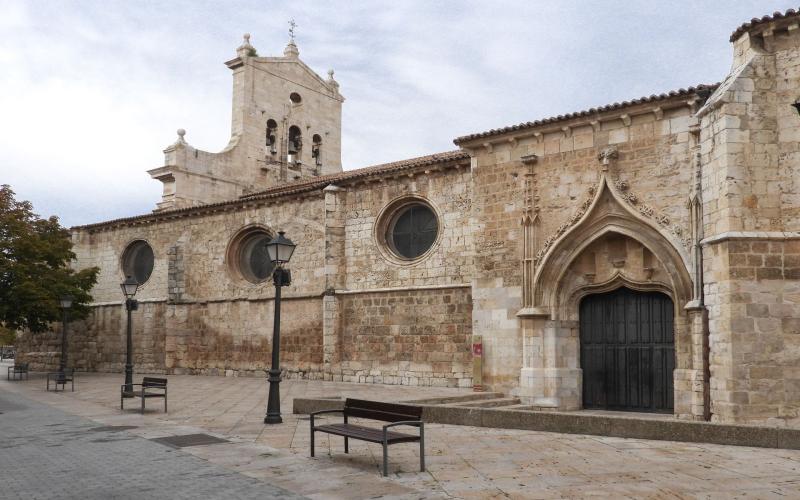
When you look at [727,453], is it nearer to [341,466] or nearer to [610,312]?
[341,466]

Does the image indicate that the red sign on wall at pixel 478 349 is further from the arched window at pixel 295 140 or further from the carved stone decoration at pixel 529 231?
the arched window at pixel 295 140

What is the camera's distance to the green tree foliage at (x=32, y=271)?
978 inches

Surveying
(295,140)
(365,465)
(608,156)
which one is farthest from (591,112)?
(295,140)

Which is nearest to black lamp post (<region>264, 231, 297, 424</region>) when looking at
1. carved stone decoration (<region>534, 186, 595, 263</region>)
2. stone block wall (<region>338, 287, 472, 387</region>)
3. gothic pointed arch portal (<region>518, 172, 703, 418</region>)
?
gothic pointed arch portal (<region>518, 172, 703, 418</region>)

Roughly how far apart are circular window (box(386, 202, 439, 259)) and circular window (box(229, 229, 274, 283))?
567cm

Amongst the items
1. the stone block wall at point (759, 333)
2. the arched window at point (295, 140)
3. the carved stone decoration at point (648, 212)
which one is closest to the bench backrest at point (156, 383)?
the carved stone decoration at point (648, 212)

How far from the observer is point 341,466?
28.6ft

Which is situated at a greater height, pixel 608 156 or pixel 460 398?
pixel 608 156

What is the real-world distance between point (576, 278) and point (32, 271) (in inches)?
762

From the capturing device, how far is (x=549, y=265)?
16.7 metres

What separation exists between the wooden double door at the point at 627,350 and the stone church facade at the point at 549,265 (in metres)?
0.03

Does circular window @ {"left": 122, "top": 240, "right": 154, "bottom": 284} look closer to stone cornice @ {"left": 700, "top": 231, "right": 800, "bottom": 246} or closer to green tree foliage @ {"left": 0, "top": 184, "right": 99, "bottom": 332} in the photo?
green tree foliage @ {"left": 0, "top": 184, "right": 99, "bottom": 332}

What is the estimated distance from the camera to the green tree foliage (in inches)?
978

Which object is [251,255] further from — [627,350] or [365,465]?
[365,465]
